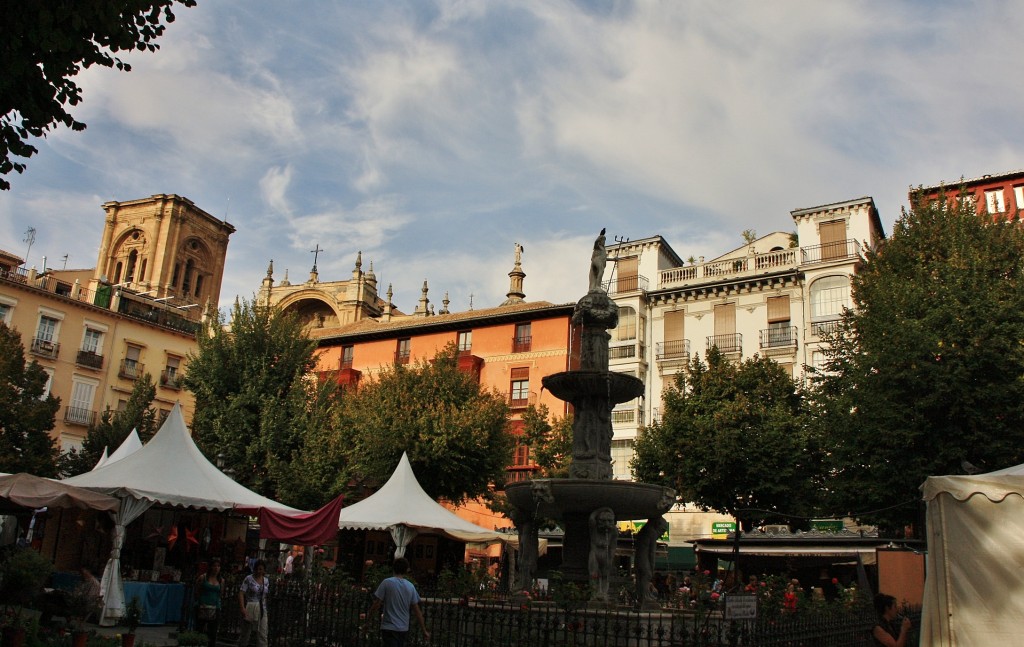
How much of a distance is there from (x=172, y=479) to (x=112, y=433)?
22.1 metres

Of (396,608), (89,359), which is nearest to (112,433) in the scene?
(89,359)

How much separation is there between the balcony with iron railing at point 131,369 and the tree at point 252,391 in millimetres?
14898

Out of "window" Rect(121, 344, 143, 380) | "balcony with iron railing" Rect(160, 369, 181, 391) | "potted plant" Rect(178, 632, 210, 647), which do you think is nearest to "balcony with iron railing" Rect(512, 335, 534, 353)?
"balcony with iron railing" Rect(160, 369, 181, 391)

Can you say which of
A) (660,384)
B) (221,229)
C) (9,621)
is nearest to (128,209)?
(221,229)

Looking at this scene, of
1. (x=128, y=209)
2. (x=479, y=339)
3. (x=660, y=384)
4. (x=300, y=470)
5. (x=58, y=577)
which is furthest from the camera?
(x=128, y=209)

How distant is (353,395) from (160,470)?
1595 centimetres

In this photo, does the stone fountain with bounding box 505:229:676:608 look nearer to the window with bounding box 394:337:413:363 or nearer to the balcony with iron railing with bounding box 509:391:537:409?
the balcony with iron railing with bounding box 509:391:537:409

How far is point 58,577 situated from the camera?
50.7ft

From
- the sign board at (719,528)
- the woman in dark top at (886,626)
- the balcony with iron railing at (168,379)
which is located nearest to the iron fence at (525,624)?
the woman in dark top at (886,626)

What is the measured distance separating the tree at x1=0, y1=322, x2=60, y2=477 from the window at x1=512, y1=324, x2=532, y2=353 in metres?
20.0

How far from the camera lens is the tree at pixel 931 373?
17.1m

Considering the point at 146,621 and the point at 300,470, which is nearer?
the point at 146,621

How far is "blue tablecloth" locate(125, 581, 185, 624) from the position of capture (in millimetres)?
14430

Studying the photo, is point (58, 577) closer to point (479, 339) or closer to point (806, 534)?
point (806, 534)
